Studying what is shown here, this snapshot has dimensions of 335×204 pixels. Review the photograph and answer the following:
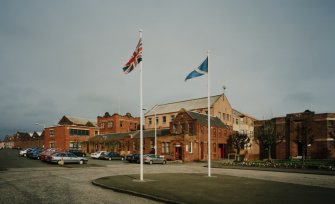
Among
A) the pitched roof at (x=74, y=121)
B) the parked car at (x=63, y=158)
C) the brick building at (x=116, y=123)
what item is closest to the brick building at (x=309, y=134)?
the parked car at (x=63, y=158)

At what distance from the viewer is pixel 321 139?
183 feet

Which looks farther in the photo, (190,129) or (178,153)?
(190,129)

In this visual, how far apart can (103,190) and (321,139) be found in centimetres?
4996

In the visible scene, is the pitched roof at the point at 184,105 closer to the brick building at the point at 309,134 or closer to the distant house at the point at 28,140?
the brick building at the point at 309,134

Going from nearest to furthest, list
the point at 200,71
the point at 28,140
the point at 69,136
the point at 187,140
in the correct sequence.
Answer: the point at 200,71, the point at 187,140, the point at 69,136, the point at 28,140

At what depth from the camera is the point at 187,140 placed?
5444cm

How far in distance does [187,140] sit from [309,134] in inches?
→ 828

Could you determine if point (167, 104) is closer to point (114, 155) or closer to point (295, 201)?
point (114, 155)

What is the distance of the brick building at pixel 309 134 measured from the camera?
5519 cm

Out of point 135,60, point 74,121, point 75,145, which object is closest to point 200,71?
point 135,60

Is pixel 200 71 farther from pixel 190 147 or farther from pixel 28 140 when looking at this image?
pixel 28 140

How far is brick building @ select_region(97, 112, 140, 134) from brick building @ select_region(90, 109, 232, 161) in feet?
79.8

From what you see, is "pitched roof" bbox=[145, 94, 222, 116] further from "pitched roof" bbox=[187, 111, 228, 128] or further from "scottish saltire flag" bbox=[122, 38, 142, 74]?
"scottish saltire flag" bbox=[122, 38, 142, 74]

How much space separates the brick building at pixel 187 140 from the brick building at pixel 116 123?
24.3 meters
